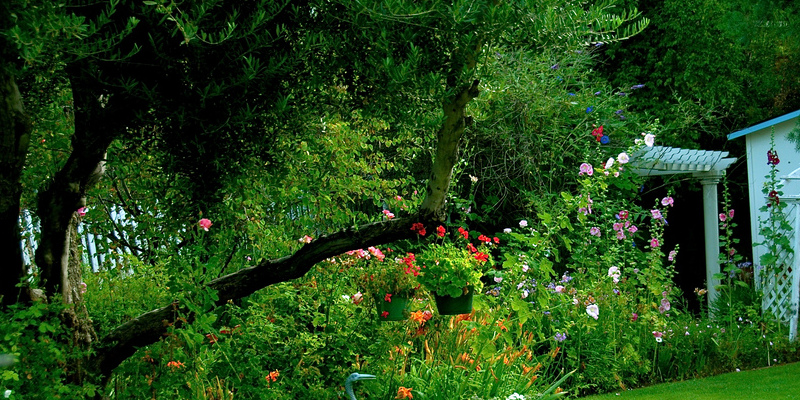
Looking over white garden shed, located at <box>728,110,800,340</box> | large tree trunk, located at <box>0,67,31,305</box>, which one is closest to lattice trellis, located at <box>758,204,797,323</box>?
white garden shed, located at <box>728,110,800,340</box>

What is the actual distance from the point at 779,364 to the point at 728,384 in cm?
124

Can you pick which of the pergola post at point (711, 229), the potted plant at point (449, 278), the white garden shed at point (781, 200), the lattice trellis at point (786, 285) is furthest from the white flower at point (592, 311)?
the pergola post at point (711, 229)

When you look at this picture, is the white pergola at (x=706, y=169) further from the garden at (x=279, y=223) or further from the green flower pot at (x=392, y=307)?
the green flower pot at (x=392, y=307)

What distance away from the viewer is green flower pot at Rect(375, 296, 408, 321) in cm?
395

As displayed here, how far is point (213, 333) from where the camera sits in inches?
141

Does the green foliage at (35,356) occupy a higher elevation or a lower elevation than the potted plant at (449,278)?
lower

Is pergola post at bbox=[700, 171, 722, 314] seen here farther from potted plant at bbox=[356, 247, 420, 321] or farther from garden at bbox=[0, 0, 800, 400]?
potted plant at bbox=[356, 247, 420, 321]

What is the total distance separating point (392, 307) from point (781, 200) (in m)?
5.17

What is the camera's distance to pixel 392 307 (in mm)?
3957

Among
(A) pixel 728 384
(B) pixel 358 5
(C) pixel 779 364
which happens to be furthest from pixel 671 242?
(B) pixel 358 5

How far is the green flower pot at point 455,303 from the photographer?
3787 millimetres

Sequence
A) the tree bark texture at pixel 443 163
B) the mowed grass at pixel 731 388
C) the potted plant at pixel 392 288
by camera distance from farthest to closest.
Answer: the mowed grass at pixel 731 388 < the potted plant at pixel 392 288 < the tree bark texture at pixel 443 163

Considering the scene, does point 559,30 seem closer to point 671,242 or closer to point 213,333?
point 213,333

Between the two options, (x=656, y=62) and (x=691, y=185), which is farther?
Answer: (x=656, y=62)
